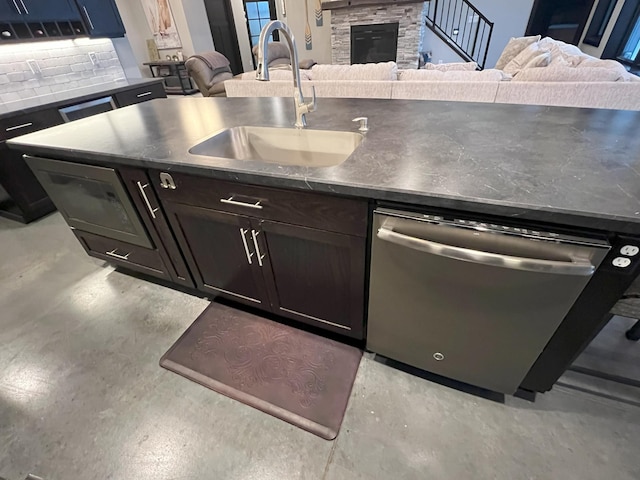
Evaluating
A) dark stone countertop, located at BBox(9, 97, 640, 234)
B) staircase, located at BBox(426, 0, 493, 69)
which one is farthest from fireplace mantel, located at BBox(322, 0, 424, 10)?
dark stone countertop, located at BBox(9, 97, 640, 234)

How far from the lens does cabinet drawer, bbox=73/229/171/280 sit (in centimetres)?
165

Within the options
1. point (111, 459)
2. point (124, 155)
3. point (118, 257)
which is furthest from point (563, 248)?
point (118, 257)

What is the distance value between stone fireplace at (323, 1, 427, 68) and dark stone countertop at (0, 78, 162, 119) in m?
4.61

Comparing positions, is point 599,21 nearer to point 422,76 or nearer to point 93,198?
point 422,76

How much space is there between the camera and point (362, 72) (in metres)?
2.78

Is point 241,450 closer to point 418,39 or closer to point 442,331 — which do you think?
point 442,331

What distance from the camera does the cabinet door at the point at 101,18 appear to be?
3127 millimetres

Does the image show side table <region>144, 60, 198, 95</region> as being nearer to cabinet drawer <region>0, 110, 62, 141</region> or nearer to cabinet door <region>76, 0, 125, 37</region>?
cabinet door <region>76, 0, 125, 37</region>

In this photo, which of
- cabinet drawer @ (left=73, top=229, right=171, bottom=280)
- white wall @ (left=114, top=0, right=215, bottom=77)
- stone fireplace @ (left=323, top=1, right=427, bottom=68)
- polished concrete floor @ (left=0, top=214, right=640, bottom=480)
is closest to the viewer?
polished concrete floor @ (left=0, top=214, right=640, bottom=480)

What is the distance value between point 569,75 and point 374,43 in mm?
4958

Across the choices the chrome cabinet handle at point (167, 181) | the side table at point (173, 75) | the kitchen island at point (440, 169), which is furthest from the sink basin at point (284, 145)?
the side table at point (173, 75)

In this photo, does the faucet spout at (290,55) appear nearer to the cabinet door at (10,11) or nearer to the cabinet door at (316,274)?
the cabinet door at (316,274)

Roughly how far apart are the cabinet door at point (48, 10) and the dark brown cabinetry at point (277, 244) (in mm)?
3015

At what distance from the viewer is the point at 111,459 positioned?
1150mm
